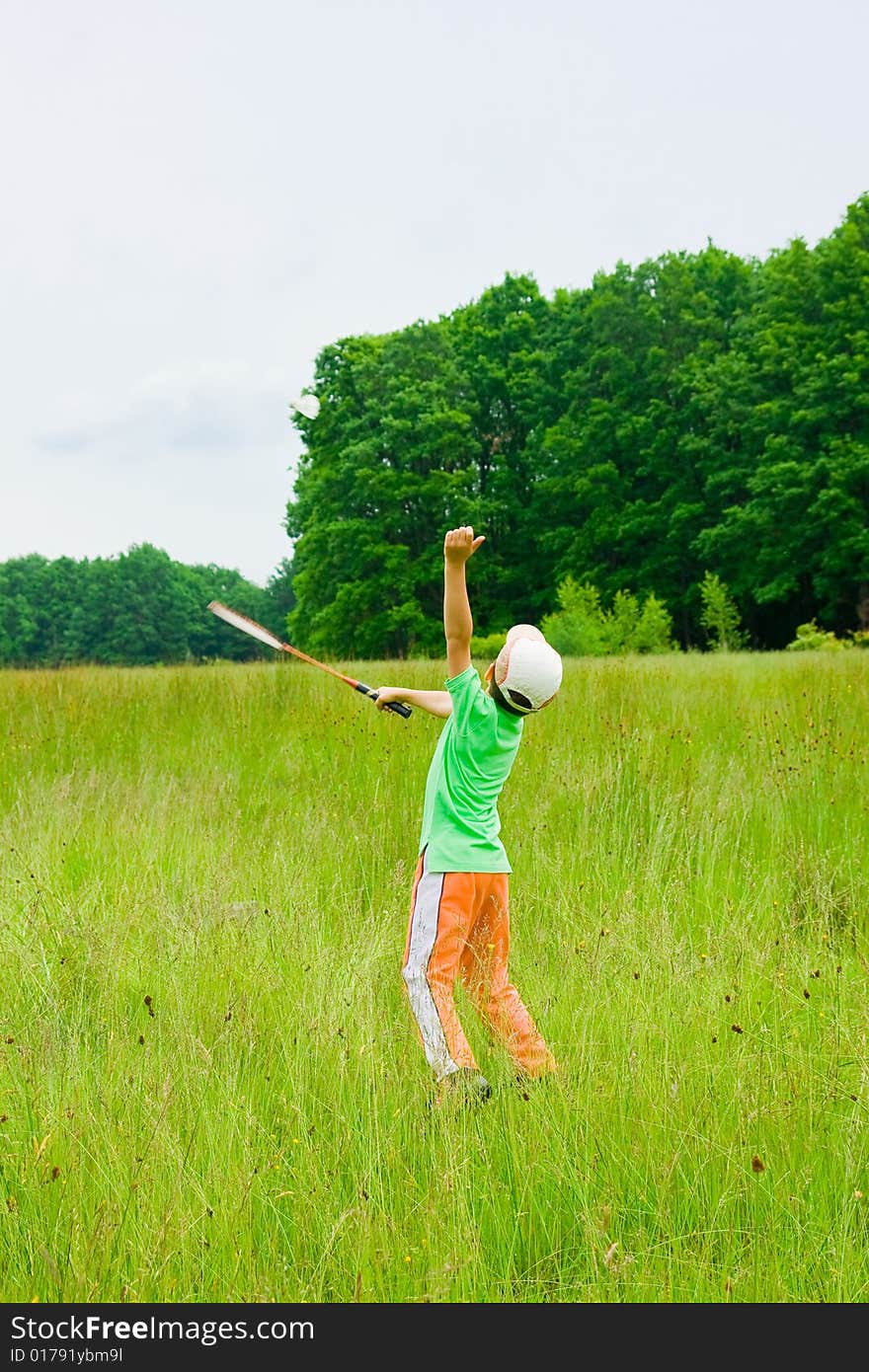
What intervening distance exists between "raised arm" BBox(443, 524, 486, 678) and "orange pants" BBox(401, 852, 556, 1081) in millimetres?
604

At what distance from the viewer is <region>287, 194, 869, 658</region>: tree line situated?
32.5 m

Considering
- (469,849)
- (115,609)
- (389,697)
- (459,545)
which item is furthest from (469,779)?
(115,609)

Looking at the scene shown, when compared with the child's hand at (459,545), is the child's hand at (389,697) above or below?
below

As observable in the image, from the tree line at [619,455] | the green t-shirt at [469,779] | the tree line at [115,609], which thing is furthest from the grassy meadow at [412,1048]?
the tree line at [115,609]

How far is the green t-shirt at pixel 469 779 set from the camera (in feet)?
9.72

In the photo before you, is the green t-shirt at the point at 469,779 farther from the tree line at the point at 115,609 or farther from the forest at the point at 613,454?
the tree line at the point at 115,609

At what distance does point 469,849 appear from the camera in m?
2.95

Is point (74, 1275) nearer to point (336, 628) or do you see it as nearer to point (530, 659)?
point (530, 659)

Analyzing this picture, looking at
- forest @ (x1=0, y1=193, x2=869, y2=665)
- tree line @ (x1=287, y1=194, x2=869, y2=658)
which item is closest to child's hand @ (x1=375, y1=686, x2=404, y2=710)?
forest @ (x1=0, y1=193, x2=869, y2=665)

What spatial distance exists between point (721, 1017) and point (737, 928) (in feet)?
2.46

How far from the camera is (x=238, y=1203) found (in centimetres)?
216

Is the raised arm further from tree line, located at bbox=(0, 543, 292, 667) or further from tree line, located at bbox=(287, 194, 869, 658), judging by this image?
tree line, located at bbox=(0, 543, 292, 667)

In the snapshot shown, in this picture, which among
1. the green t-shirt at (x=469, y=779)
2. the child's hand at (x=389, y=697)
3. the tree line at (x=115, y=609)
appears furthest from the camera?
the tree line at (x=115, y=609)

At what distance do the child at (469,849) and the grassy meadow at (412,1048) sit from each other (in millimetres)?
123
